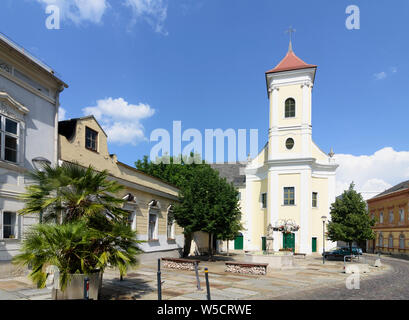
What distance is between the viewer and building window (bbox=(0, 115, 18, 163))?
1166 centimetres

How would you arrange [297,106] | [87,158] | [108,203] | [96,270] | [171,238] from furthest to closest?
[297,106], [171,238], [87,158], [108,203], [96,270]

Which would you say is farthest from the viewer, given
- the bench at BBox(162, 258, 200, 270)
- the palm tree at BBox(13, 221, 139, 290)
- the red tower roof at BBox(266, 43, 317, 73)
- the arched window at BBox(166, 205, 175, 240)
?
the red tower roof at BBox(266, 43, 317, 73)

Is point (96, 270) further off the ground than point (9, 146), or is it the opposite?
point (9, 146)

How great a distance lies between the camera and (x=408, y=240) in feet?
121

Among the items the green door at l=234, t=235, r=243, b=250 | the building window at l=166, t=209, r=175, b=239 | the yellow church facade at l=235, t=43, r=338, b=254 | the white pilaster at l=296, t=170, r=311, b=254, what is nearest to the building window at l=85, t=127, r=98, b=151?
the building window at l=166, t=209, r=175, b=239

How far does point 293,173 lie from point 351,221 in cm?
816

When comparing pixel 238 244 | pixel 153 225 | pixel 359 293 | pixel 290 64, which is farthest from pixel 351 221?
pixel 290 64

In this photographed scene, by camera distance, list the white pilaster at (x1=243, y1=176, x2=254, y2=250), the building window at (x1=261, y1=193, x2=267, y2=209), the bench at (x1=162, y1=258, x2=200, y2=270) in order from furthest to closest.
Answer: the white pilaster at (x1=243, y1=176, x2=254, y2=250) → the building window at (x1=261, y1=193, x2=267, y2=209) → the bench at (x1=162, y1=258, x2=200, y2=270)

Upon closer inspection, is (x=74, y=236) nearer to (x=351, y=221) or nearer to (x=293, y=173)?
(x=351, y=221)

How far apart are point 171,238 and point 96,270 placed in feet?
51.0

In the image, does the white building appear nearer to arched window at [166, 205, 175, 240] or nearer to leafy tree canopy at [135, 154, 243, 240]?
leafy tree canopy at [135, 154, 243, 240]

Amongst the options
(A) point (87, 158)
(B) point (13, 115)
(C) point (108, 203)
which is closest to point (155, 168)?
A: (A) point (87, 158)

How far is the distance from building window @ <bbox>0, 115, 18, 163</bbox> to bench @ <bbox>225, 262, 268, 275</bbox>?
11.3m

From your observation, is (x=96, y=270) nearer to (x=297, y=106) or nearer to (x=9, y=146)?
(x=9, y=146)
